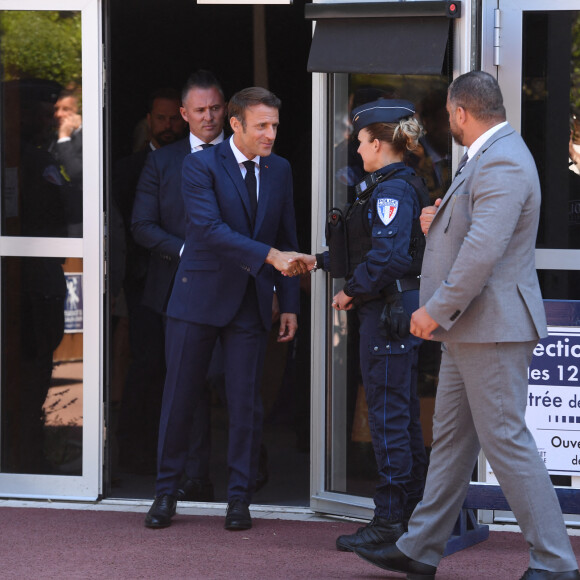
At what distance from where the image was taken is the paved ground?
15.8 ft

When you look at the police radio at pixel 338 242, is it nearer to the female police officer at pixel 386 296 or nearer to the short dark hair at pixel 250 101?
the female police officer at pixel 386 296

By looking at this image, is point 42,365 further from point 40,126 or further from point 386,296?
point 386,296

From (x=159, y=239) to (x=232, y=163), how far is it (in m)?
0.76

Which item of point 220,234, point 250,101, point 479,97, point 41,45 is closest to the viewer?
point 479,97

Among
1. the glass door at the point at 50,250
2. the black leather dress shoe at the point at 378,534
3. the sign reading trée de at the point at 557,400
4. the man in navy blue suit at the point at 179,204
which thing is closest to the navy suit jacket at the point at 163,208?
the man in navy blue suit at the point at 179,204

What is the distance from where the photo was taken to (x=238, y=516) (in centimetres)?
554

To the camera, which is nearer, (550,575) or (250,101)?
(550,575)

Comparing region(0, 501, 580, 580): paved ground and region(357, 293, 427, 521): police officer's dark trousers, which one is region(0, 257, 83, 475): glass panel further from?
region(357, 293, 427, 521): police officer's dark trousers

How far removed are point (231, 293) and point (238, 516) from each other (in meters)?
1.06

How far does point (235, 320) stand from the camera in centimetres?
557

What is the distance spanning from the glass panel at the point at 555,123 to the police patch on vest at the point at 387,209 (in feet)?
3.43

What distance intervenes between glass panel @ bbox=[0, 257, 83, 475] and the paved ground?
335 mm

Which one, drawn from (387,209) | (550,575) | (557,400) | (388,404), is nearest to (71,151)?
(387,209)

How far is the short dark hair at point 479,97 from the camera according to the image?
14.1 feet
